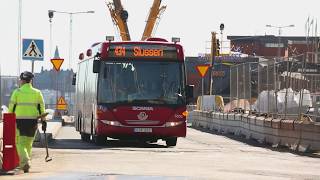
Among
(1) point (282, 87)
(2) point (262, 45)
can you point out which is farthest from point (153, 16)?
(2) point (262, 45)

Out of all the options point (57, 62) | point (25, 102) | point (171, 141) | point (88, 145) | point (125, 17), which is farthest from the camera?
point (125, 17)

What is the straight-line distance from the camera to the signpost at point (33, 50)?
83.8ft

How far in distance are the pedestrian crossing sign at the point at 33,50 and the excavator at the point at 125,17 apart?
27.7m

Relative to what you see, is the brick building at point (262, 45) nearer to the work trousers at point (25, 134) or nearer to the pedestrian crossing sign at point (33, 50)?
the pedestrian crossing sign at point (33, 50)

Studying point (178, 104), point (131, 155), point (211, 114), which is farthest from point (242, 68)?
point (131, 155)

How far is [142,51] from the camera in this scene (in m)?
24.6

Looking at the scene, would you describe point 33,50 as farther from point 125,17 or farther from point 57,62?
point 125,17

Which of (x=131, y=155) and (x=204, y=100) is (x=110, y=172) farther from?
(x=204, y=100)

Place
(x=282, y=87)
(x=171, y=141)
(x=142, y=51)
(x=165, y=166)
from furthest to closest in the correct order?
(x=282, y=87), (x=171, y=141), (x=142, y=51), (x=165, y=166)

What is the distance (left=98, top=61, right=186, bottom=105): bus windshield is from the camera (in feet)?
79.2

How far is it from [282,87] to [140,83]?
638 cm

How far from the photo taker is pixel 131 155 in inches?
770

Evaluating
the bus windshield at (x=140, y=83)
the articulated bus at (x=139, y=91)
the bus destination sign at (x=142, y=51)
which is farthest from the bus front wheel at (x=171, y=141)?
the bus destination sign at (x=142, y=51)

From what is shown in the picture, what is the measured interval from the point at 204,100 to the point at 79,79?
2374 cm
